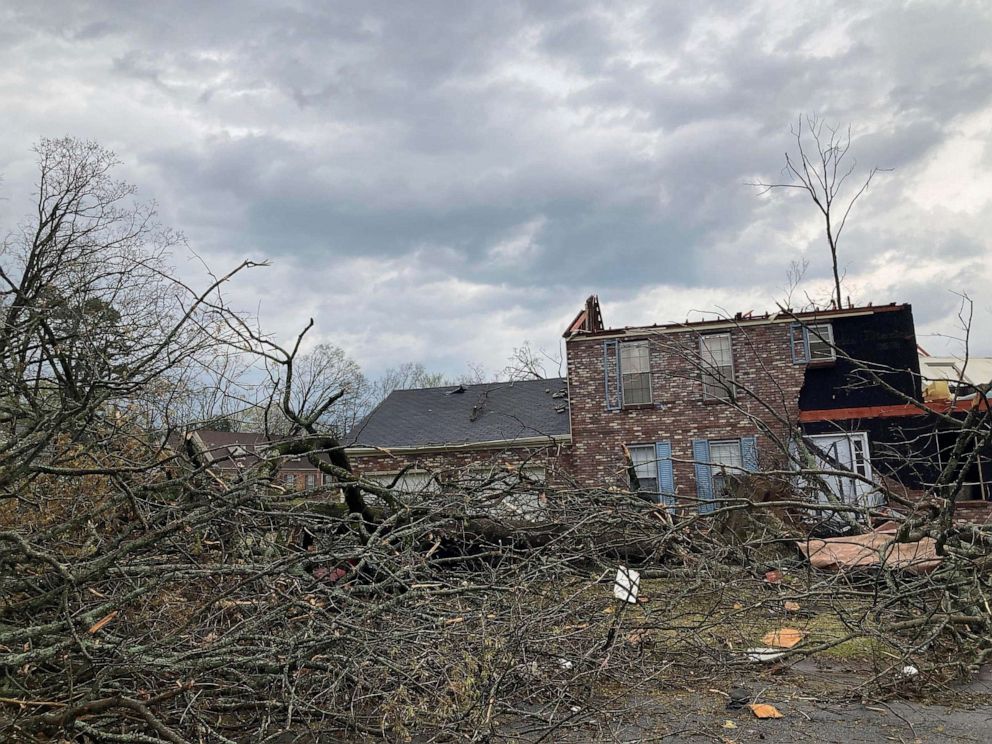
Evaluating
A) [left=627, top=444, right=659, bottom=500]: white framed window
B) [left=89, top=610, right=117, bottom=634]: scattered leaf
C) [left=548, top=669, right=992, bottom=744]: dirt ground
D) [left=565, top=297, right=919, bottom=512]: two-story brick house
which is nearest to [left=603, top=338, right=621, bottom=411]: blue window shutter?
[left=565, top=297, right=919, bottom=512]: two-story brick house

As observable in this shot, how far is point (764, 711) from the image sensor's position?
13.7 ft

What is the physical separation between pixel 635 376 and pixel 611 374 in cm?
52

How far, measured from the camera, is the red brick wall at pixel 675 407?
53.8 feet

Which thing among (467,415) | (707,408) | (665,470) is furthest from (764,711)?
(467,415)

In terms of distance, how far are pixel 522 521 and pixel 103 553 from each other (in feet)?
10.9

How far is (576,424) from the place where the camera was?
1723cm

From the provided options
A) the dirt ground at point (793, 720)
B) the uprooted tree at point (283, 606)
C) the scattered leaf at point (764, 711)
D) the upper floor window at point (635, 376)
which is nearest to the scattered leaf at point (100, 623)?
the uprooted tree at point (283, 606)

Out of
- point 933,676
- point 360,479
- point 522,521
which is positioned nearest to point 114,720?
point 360,479

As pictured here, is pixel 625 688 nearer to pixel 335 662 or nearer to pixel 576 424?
pixel 335 662

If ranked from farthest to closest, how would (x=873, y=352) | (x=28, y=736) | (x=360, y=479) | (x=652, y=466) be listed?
1. (x=652, y=466)
2. (x=873, y=352)
3. (x=360, y=479)
4. (x=28, y=736)

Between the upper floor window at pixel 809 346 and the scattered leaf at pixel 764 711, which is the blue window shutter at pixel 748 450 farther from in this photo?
the scattered leaf at pixel 764 711

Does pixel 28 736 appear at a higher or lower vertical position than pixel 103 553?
lower

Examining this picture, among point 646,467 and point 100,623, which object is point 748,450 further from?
point 100,623

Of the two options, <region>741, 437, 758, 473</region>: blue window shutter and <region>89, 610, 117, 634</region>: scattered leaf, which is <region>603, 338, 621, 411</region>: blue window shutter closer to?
<region>741, 437, 758, 473</region>: blue window shutter
